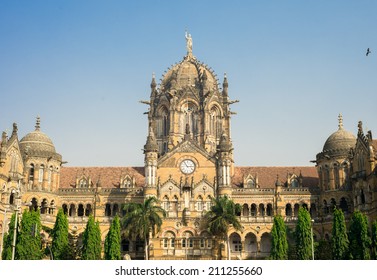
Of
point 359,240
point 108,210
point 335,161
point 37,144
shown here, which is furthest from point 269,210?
point 37,144

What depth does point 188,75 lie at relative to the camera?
98.7 m

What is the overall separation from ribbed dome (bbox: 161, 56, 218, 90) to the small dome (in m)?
23.6

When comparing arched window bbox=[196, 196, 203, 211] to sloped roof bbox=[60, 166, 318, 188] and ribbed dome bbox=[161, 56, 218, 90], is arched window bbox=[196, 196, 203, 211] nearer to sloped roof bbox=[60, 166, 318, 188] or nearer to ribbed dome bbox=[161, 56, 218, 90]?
sloped roof bbox=[60, 166, 318, 188]

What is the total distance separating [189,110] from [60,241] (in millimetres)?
37241

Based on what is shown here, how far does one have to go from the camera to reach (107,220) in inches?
3290

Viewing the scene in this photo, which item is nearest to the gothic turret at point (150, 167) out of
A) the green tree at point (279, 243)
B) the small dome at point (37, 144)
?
the small dome at point (37, 144)

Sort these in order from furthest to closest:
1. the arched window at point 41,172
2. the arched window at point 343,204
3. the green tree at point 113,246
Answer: the arched window at point 41,172 < the arched window at point 343,204 < the green tree at point 113,246

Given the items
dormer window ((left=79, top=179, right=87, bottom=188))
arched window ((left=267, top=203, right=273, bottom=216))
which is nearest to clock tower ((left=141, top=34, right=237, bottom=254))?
arched window ((left=267, top=203, right=273, bottom=216))

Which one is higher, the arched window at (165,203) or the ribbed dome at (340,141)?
the ribbed dome at (340,141)

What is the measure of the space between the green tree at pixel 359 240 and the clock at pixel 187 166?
94.6 feet

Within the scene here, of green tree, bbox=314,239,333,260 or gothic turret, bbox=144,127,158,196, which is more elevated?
gothic turret, bbox=144,127,158,196

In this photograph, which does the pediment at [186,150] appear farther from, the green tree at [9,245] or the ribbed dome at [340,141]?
the green tree at [9,245]

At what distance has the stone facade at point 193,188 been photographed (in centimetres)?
7938

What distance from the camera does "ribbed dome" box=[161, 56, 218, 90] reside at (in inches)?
3841
